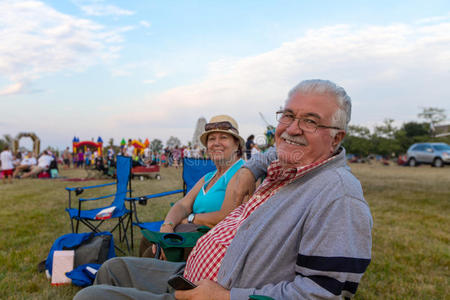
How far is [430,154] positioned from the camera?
68.4 feet

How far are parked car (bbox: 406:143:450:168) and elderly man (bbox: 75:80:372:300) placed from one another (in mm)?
22392

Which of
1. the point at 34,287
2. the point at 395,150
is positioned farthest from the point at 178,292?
the point at 395,150

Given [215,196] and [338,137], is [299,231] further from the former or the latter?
[215,196]

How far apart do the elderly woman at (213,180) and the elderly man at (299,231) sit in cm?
99

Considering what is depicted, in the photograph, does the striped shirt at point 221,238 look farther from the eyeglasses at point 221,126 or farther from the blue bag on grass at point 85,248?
the blue bag on grass at point 85,248

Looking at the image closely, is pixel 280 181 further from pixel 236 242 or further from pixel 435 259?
pixel 435 259

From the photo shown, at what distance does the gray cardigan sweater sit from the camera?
111 centimetres

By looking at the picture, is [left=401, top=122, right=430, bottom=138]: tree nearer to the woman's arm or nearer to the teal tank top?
the teal tank top

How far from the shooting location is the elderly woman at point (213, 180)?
104 inches

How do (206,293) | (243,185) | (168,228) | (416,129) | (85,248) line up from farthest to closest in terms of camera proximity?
(416,129), (85,248), (168,228), (243,185), (206,293)

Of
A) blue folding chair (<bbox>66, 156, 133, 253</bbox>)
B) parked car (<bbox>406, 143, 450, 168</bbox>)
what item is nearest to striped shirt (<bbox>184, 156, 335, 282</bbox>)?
blue folding chair (<bbox>66, 156, 133, 253</bbox>)

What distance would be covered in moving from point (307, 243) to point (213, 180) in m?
1.72

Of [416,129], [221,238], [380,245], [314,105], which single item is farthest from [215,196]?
[416,129]

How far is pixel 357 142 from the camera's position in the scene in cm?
3441
